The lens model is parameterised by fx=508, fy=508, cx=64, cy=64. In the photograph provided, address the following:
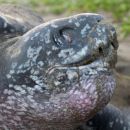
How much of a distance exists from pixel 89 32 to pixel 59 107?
10.3 inches

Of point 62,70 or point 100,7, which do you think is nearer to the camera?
point 62,70

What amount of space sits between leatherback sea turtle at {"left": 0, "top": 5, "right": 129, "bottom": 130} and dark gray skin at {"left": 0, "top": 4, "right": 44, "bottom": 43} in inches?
8.8

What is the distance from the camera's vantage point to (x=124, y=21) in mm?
4125

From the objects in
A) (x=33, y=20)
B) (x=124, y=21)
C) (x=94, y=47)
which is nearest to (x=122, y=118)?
(x=33, y=20)

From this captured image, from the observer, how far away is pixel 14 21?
2.03m

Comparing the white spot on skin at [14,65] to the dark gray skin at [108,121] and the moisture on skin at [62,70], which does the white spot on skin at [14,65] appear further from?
the dark gray skin at [108,121]

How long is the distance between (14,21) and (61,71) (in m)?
0.51

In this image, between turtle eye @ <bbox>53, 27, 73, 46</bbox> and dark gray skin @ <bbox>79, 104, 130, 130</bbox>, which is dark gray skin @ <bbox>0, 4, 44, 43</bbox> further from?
dark gray skin @ <bbox>79, 104, 130, 130</bbox>

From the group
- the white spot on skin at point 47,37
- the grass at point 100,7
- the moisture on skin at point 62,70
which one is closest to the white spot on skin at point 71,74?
the moisture on skin at point 62,70

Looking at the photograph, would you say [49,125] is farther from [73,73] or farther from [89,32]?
[89,32]

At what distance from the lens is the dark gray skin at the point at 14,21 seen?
1.96 meters

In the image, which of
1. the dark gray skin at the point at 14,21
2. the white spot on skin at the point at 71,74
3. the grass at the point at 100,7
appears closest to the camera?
the white spot on skin at the point at 71,74

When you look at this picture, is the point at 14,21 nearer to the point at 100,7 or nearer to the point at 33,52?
the point at 33,52

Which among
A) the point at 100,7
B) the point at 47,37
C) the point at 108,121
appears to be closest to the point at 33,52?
the point at 47,37
